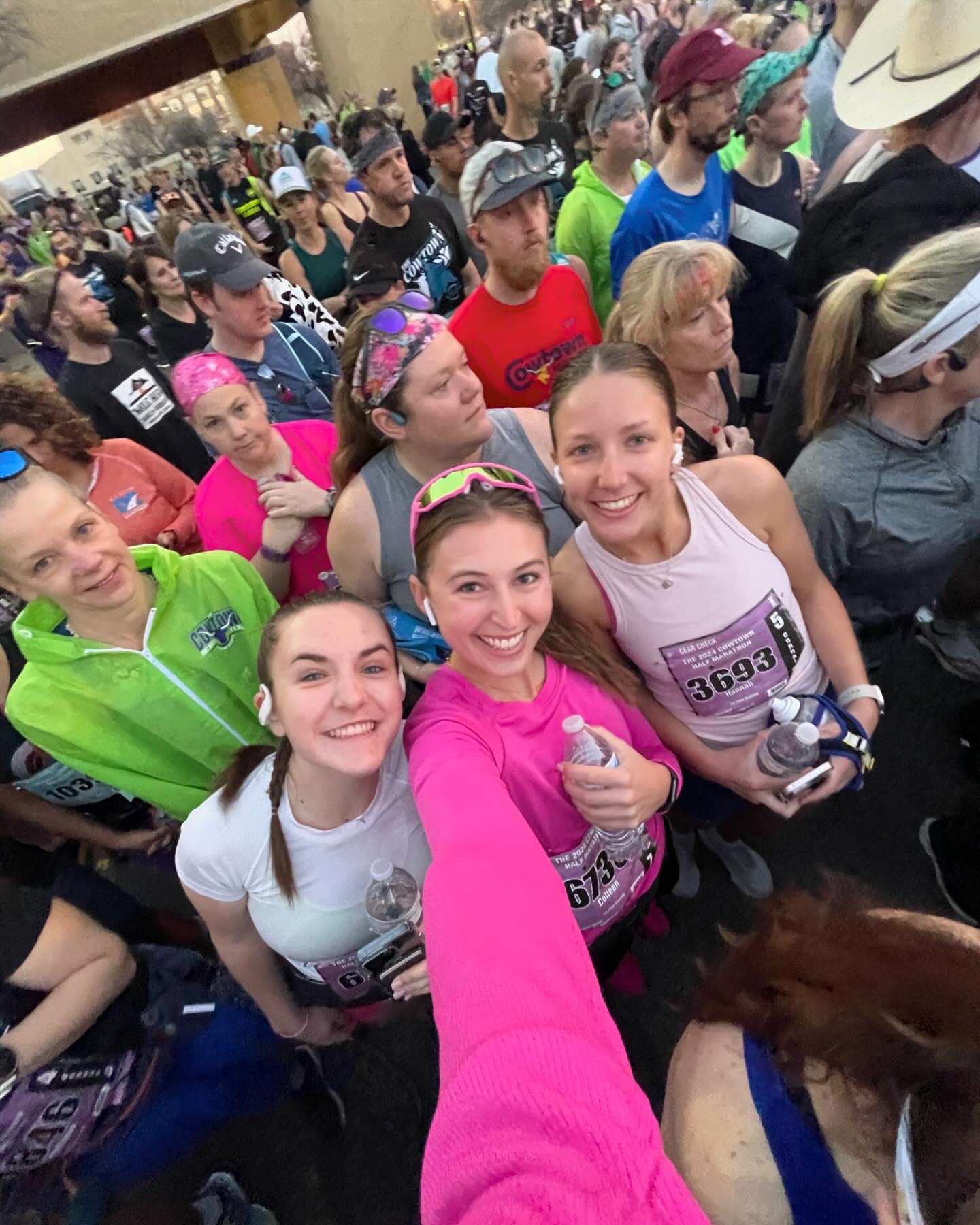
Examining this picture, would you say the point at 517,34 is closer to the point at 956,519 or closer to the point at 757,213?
the point at 757,213

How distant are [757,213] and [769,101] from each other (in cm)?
43

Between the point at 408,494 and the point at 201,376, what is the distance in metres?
0.95

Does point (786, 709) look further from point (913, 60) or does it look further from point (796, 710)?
point (913, 60)

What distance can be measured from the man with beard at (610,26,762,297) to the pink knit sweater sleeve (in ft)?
8.91

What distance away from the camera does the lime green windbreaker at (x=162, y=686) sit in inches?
65.1

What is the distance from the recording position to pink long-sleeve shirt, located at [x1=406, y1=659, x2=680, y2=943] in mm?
1190

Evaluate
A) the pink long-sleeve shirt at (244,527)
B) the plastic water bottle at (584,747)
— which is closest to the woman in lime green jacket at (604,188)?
the pink long-sleeve shirt at (244,527)

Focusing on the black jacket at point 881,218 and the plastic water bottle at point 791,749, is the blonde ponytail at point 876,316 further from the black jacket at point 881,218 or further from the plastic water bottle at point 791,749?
the plastic water bottle at point 791,749

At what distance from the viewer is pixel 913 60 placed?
2.35 metres

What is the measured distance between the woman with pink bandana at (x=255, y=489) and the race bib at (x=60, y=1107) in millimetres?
1322

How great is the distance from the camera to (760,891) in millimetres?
2279

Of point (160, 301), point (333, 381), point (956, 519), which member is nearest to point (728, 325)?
point (956, 519)

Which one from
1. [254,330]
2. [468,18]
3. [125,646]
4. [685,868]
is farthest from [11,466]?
[468,18]

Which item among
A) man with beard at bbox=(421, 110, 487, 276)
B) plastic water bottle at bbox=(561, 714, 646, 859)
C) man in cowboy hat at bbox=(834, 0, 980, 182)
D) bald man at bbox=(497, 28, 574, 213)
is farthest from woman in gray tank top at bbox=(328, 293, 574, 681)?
man with beard at bbox=(421, 110, 487, 276)
